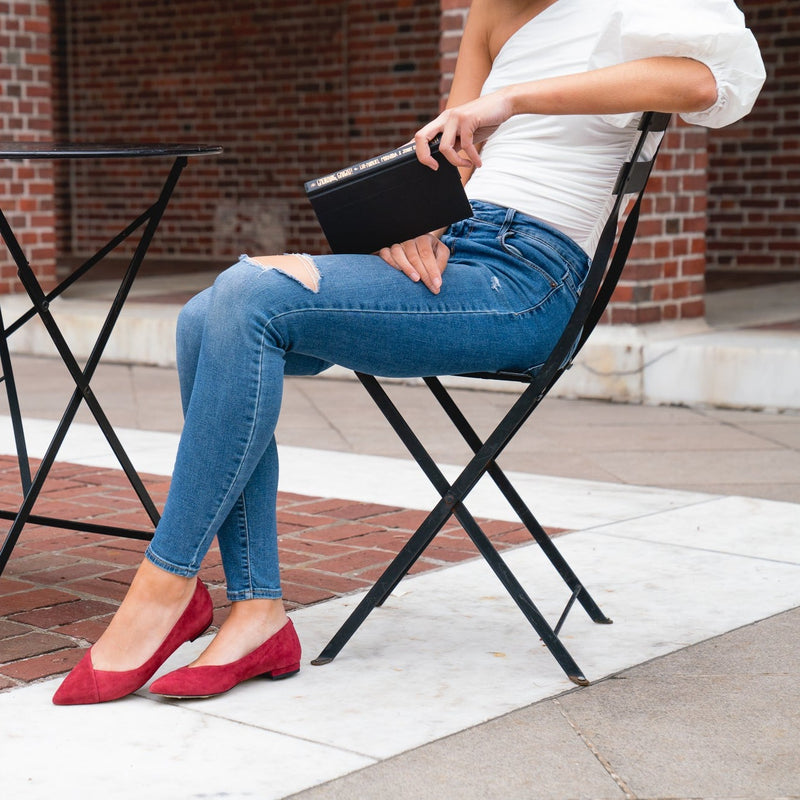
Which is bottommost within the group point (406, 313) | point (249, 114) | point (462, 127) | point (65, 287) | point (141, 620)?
point (141, 620)

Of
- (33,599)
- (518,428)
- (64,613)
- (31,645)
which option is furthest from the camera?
(33,599)

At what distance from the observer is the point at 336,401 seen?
581cm

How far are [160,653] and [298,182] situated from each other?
927 cm

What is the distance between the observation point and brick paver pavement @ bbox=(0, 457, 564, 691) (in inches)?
104

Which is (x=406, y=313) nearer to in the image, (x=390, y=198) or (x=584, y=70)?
(x=390, y=198)

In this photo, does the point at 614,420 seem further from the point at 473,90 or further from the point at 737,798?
the point at 737,798

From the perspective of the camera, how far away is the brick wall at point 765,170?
31.5 feet

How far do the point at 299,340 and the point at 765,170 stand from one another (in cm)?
823

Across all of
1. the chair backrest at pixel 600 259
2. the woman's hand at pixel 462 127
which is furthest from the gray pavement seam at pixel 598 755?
the woman's hand at pixel 462 127

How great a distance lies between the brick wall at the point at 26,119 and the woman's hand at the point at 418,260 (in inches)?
230

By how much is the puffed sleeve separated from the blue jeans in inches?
12.8

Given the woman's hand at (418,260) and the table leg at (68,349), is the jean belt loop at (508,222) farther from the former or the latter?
the table leg at (68,349)

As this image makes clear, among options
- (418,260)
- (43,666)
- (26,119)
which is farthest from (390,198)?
(26,119)

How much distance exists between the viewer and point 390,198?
7.30ft
